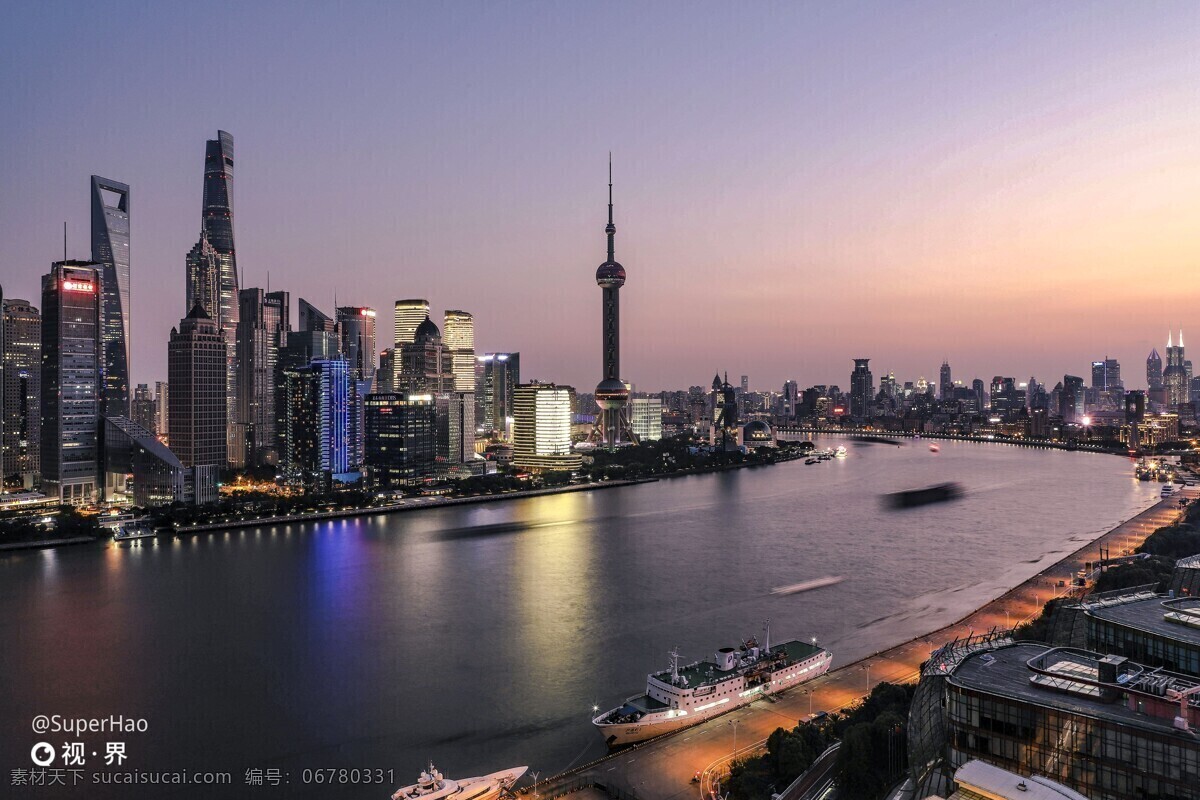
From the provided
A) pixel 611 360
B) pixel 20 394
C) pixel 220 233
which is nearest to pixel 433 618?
pixel 20 394

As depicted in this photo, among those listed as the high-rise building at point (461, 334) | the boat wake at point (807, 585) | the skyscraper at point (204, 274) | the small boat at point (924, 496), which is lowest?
the boat wake at point (807, 585)

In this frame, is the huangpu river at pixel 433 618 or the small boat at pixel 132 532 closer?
the huangpu river at pixel 433 618

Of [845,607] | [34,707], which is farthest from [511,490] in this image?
[34,707]

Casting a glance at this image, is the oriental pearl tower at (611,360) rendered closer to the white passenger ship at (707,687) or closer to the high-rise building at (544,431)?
the high-rise building at (544,431)

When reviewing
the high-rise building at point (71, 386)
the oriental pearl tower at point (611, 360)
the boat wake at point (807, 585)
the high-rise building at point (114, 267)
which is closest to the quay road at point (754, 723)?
the boat wake at point (807, 585)

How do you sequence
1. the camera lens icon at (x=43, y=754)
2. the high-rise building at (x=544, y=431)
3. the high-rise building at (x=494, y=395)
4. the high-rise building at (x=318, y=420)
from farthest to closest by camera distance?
the high-rise building at (x=494, y=395) < the high-rise building at (x=544, y=431) < the high-rise building at (x=318, y=420) < the camera lens icon at (x=43, y=754)

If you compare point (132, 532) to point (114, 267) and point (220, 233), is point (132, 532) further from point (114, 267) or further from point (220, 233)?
point (220, 233)

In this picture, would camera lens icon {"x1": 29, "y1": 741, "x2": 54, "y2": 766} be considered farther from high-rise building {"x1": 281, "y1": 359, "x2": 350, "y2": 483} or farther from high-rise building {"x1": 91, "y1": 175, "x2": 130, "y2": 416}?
high-rise building {"x1": 91, "y1": 175, "x2": 130, "y2": 416}
